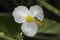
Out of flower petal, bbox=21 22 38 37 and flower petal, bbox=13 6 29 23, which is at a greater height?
flower petal, bbox=13 6 29 23

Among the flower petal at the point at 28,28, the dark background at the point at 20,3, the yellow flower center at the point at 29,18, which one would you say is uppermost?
the dark background at the point at 20,3

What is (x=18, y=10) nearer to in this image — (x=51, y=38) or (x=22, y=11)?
(x=22, y=11)

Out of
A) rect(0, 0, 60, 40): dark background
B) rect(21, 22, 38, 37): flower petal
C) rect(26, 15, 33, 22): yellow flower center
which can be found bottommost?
rect(21, 22, 38, 37): flower petal

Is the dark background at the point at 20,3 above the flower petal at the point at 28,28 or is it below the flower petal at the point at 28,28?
above

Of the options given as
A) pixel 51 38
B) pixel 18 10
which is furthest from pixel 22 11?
pixel 51 38

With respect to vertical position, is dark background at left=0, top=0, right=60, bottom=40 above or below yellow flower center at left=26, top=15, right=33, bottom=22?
above
